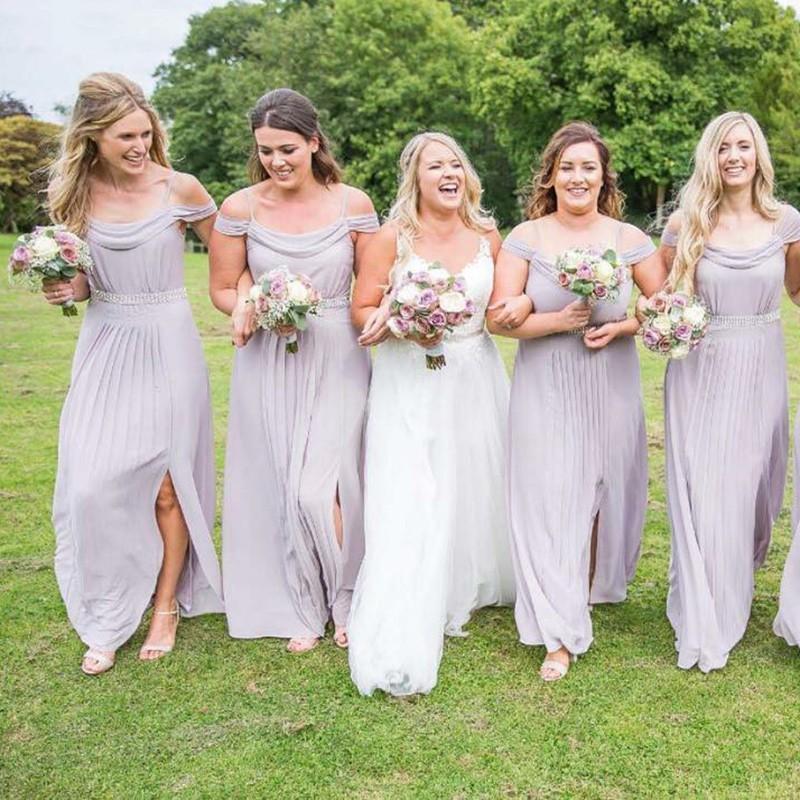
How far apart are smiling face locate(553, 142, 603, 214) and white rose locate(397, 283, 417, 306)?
95cm

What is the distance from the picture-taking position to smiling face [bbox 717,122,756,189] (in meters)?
4.57

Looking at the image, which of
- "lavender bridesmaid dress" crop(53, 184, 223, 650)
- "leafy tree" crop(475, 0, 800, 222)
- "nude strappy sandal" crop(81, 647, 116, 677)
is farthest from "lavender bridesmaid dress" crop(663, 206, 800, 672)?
"leafy tree" crop(475, 0, 800, 222)

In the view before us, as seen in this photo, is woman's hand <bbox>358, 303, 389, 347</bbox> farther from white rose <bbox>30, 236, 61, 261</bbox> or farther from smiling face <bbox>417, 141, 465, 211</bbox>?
white rose <bbox>30, 236, 61, 261</bbox>

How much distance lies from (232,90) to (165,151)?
42238mm

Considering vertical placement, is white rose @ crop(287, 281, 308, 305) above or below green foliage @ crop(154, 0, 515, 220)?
below

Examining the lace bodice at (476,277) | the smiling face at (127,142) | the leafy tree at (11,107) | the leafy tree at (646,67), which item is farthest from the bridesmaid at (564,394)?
the leafy tree at (11,107)

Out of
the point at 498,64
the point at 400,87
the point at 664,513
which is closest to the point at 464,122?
the point at 400,87

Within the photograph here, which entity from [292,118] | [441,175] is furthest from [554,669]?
[292,118]

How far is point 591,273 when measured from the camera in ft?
14.4

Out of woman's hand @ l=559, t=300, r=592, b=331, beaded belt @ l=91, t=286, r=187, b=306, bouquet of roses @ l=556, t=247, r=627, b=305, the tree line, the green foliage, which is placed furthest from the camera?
the green foliage

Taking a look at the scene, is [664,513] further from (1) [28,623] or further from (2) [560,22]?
(2) [560,22]

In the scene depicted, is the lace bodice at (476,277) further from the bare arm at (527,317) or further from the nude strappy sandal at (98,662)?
the nude strappy sandal at (98,662)

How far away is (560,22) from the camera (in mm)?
37375

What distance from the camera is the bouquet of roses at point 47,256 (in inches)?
180
